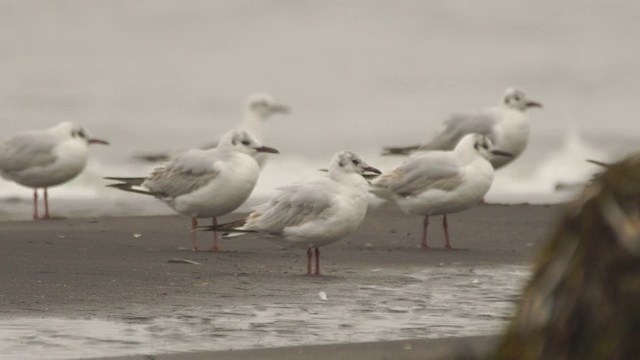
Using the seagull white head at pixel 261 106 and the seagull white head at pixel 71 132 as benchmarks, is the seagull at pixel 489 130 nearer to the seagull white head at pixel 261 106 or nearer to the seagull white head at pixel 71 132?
the seagull white head at pixel 261 106

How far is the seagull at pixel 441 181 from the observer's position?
469 inches

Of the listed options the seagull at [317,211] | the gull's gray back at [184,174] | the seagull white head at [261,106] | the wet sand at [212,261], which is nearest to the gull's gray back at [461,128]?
the wet sand at [212,261]

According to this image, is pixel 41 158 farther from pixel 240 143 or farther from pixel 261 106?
pixel 240 143

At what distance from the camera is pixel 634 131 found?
881 inches

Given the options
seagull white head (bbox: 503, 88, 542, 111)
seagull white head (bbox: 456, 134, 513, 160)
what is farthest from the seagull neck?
seagull white head (bbox: 503, 88, 542, 111)

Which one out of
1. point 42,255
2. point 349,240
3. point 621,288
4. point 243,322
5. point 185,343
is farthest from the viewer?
point 349,240

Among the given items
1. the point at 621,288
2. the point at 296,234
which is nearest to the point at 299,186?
the point at 296,234

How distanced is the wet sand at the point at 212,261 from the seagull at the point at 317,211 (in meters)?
0.21

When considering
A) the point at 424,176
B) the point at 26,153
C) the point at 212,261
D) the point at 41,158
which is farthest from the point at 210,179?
the point at 26,153

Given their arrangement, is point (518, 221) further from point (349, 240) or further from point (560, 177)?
point (560, 177)

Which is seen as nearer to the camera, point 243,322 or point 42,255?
Answer: point 243,322

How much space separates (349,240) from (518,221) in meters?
1.86

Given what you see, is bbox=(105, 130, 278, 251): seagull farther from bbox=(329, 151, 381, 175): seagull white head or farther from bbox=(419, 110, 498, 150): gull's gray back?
bbox=(419, 110, 498, 150): gull's gray back

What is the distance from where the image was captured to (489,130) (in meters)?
15.2
